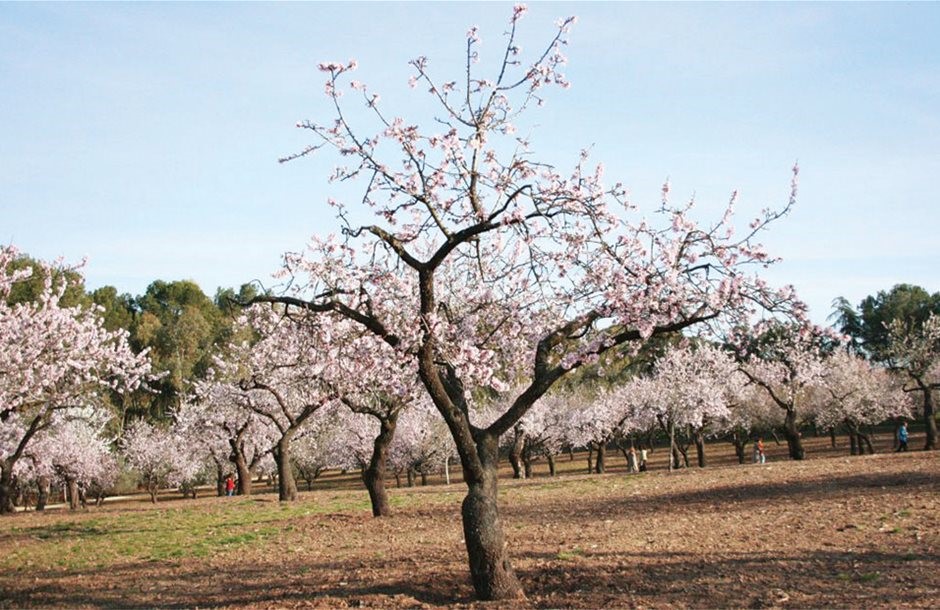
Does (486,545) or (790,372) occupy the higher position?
(790,372)

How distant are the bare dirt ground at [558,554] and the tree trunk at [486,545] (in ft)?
0.98

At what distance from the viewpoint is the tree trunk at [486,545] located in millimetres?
9211

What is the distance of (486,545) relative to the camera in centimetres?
931

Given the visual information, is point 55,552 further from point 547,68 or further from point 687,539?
point 547,68

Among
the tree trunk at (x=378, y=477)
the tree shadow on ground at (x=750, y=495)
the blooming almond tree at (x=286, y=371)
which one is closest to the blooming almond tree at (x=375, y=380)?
the tree trunk at (x=378, y=477)

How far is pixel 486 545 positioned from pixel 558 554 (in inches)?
120

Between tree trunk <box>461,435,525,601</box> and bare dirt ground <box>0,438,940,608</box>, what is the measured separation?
0.98 ft

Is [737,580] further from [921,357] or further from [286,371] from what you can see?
[921,357]

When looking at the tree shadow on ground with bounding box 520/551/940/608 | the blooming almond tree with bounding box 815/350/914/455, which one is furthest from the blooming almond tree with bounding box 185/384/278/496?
the blooming almond tree with bounding box 815/350/914/455

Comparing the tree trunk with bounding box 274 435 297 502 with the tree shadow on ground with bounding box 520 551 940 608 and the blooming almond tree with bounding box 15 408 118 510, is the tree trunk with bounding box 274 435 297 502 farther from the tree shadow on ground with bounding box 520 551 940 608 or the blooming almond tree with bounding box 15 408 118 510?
the tree shadow on ground with bounding box 520 551 940 608

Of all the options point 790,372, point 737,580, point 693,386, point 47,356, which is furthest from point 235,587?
point 790,372

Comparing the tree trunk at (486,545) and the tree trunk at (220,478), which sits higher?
the tree trunk at (486,545)

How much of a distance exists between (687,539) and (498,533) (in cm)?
493

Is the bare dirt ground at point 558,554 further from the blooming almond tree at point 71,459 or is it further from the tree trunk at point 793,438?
the blooming almond tree at point 71,459
